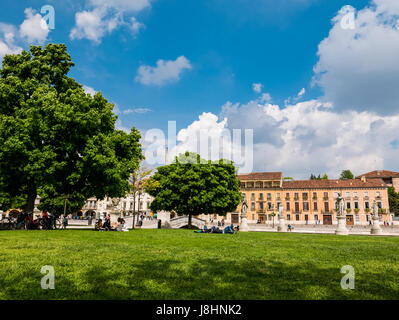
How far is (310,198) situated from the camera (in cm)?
7888

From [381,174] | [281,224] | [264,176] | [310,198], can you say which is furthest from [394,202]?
[281,224]

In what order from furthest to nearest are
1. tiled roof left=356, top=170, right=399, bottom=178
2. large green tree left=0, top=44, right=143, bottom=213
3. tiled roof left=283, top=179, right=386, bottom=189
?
tiled roof left=356, top=170, right=399, bottom=178 → tiled roof left=283, top=179, right=386, bottom=189 → large green tree left=0, top=44, right=143, bottom=213

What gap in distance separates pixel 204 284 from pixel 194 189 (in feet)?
119

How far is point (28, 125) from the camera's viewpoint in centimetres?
2112

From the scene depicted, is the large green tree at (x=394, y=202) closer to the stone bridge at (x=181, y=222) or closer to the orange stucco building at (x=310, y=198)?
the orange stucco building at (x=310, y=198)

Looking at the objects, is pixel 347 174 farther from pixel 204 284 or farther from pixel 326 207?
pixel 204 284

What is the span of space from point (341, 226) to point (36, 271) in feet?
101

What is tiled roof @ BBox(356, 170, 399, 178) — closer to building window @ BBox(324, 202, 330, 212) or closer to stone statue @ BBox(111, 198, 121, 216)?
building window @ BBox(324, 202, 330, 212)

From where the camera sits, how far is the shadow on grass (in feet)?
16.0

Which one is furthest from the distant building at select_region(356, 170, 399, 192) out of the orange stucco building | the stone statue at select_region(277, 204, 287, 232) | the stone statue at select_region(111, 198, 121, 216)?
the stone statue at select_region(111, 198, 121, 216)

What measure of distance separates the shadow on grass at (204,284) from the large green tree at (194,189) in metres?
34.3

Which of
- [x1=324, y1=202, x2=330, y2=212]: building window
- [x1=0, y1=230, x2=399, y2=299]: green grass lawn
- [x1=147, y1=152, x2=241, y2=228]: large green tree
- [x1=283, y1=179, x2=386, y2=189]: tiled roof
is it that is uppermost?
[x1=283, y1=179, x2=386, y2=189]: tiled roof

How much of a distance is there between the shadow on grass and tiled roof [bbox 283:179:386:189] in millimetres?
77510
